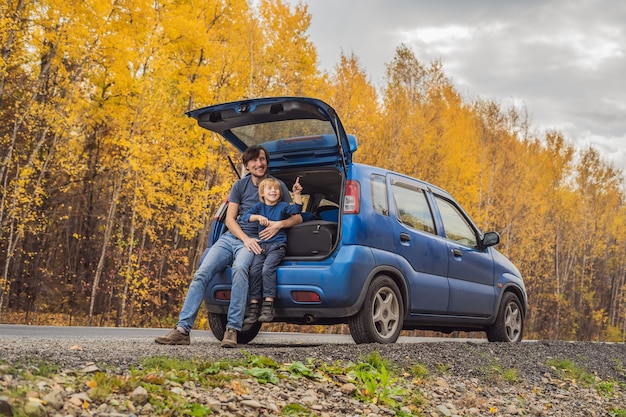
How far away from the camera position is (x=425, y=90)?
96.5 feet

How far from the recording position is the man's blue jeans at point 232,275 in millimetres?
6551

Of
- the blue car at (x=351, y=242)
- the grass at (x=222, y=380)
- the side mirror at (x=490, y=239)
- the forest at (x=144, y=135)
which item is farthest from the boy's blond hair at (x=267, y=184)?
the forest at (x=144, y=135)

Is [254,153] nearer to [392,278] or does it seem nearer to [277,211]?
[277,211]

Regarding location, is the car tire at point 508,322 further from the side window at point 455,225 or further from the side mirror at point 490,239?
the side window at point 455,225

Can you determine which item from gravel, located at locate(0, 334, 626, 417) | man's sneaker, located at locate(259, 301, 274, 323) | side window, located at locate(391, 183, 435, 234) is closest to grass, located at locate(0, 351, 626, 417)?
gravel, located at locate(0, 334, 626, 417)

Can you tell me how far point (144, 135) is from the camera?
19.2m

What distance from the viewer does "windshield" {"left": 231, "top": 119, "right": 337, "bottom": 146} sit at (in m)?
7.00

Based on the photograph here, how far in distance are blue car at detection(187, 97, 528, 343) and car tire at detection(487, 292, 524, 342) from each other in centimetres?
51

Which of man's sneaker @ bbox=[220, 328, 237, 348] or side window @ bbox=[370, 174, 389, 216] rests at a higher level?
side window @ bbox=[370, 174, 389, 216]

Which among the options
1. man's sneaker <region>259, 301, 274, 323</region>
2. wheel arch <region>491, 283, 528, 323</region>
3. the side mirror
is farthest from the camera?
wheel arch <region>491, 283, 528, 323</region>

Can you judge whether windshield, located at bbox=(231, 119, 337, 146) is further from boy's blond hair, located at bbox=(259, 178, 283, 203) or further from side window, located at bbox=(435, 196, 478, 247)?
side window, located at bbox=(435, 196, 478, 247)

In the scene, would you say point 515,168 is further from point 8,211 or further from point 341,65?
point 8,211

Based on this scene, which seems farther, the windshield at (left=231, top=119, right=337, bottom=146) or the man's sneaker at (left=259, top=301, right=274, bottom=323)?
the windshield at (left=231, top=119, right=337, bottom=146)

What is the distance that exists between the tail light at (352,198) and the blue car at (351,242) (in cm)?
1
